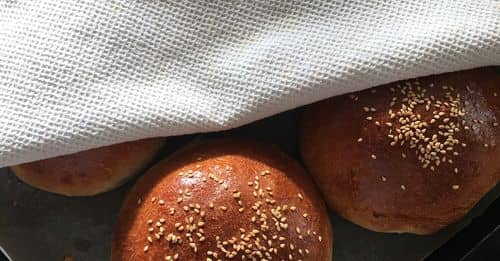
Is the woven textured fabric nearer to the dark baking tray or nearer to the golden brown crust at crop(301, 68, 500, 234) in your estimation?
the golden brown crust at crop(301, 68, 500, 234)

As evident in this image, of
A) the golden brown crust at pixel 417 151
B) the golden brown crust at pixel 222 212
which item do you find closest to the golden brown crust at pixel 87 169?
the golden brown crust at pixel 222 212

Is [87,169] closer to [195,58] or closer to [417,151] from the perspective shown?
[195,58]

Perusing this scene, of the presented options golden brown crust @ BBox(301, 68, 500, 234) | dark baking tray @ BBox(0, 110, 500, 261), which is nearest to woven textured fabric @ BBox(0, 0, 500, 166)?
golden brown crust @ BBox(301, 68, 500, 234)

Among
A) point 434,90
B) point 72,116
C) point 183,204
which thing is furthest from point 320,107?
point 72,116

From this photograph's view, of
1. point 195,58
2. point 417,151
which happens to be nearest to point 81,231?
point 195,58

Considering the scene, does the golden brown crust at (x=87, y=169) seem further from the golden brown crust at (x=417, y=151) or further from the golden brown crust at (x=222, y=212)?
the golden brown crust at (x=417, y=151)
